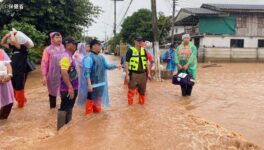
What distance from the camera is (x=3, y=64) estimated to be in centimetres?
660

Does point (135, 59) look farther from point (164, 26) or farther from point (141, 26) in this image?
point (141, 26)

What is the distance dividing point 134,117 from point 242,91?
5818mm

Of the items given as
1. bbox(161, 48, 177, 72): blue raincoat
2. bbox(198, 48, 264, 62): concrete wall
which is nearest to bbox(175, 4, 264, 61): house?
bbox(198, 48, 264, 62): concrete wall

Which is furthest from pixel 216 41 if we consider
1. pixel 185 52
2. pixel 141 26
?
pixel 185 52

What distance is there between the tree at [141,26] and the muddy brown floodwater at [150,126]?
32.2 metres

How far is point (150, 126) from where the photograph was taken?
646 cm

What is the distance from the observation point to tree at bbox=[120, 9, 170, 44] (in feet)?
139

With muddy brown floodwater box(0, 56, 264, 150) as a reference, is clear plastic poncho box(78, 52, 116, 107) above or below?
above

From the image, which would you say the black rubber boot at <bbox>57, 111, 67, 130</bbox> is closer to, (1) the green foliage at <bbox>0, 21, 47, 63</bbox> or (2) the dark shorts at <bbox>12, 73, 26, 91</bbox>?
(2) the dark shorts at <bbox>12, 73, 26, 91</bbox>

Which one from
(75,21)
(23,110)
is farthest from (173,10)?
(23,110)

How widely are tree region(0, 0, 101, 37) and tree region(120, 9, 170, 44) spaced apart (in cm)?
2066

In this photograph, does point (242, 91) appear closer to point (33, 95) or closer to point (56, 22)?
point (33, 95)

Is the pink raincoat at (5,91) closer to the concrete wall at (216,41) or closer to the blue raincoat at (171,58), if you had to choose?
the blue raincoat at (171,58)

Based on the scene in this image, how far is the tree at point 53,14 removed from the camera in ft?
63.5
